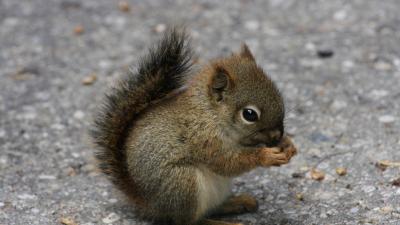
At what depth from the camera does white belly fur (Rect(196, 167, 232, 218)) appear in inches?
107

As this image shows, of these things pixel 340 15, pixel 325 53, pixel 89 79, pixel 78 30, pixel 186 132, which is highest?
pixel 340 15

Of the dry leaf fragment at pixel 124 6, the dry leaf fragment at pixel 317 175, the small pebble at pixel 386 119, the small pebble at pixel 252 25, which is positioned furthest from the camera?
the dry leaf fragment at pixel 124 6

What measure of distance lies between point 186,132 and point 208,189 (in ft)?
0.78

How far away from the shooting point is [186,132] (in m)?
2.78

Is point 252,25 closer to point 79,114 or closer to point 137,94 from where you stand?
point 79,114

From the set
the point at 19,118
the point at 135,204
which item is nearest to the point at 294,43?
the point at 19,118

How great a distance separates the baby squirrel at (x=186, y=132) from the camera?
272 cm

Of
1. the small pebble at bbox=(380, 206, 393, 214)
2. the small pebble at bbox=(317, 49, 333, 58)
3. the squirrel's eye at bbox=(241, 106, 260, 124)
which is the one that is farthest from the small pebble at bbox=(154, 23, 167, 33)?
the small pebble at bbox=(380, 206, 393, 214)

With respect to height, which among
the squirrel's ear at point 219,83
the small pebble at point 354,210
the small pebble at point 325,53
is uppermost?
the small pebble at point 325,53

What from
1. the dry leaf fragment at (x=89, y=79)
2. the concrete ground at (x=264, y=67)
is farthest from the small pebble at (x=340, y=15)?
the dry leaf fragment at (x=89, y=79)

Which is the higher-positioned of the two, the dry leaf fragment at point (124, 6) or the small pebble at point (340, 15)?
the dry leaf fragment at point (124, 6)

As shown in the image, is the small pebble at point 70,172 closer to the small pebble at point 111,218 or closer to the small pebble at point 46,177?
the small pebble at point 46,177

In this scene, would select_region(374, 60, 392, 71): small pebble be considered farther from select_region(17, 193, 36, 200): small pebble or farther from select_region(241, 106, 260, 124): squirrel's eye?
select_region(17, 193, 36, 200): small pebble

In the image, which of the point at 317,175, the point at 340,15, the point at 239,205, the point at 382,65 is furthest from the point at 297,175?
the point at 340,15
